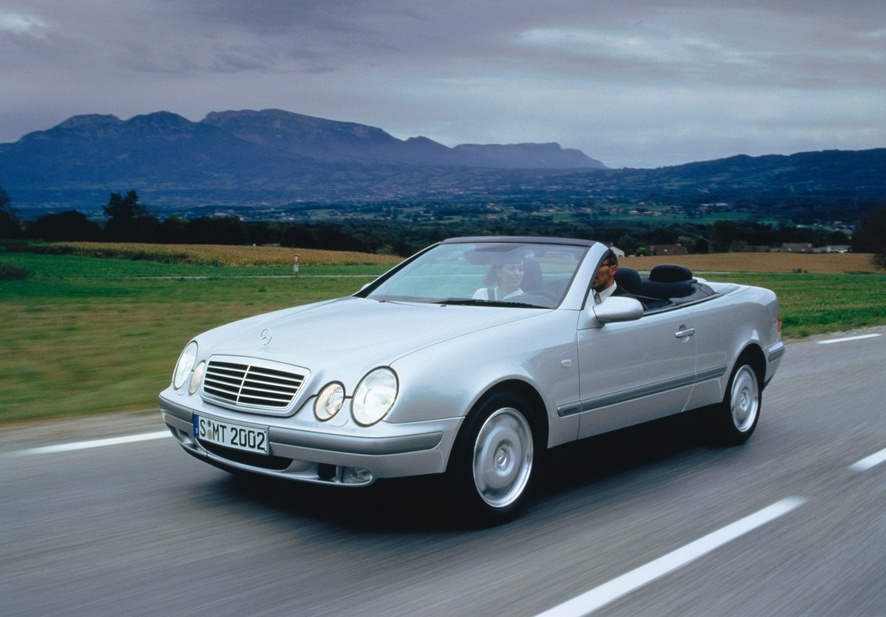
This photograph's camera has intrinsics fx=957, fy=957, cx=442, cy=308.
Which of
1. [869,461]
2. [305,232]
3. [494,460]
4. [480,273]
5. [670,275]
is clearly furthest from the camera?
[305,232]

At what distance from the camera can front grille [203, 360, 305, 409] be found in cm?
440

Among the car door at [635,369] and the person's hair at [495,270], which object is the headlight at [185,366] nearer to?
the person's hair at [495,270]

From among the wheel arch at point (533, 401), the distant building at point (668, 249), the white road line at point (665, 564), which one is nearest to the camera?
the white road line at point (665, 564)

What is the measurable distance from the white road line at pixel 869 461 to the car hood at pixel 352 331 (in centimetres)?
242

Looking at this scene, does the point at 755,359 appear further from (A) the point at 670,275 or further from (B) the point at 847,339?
(B) the point at 847,339

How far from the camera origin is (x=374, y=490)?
4332mm

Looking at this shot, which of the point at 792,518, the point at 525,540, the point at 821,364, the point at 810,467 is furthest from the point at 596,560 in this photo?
the point at 821,364

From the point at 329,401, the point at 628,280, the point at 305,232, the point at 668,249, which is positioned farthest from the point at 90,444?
the point at 305,232

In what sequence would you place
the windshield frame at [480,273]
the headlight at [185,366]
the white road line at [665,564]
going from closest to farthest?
the white road line at [665,564] < the headlight at [185,366] < the windshield frame at [480,273]

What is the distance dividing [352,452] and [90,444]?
279 cm

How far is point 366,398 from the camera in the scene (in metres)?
4.28

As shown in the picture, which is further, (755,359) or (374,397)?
(755,359)

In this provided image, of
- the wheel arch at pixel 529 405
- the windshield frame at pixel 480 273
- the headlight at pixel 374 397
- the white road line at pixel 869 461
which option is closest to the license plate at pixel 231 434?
the headlight at pixel 374 397

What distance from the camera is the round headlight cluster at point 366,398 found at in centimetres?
424
